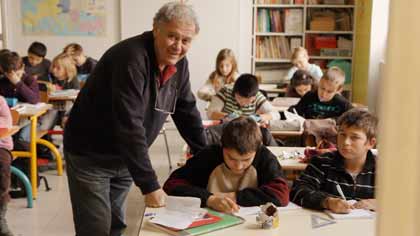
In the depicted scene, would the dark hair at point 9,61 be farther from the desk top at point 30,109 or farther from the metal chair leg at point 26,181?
the metal chair leg at point 26,181

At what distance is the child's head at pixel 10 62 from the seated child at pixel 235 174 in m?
3.01

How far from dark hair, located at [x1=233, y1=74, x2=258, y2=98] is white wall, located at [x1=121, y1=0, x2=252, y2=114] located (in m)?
3.63

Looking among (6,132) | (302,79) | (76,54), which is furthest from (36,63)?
(302,79)

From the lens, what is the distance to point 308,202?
88.4 inches

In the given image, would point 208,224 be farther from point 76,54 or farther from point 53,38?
point 53,38

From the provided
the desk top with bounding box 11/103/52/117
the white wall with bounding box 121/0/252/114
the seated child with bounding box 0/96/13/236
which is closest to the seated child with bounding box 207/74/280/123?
the desk top with bounding box 11/103/52/117

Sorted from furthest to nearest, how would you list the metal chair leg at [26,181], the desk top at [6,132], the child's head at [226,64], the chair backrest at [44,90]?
the child's head at [226,64], the chair backrest at [44,90], the metal chair leg at [26,181], the desk top at [6,132]

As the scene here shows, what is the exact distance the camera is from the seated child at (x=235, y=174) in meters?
2.26

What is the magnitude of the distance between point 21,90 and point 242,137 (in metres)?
3.27

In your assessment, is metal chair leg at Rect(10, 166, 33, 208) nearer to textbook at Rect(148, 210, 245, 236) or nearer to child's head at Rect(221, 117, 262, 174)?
child's head at Rect(221, 117, 262, 174)

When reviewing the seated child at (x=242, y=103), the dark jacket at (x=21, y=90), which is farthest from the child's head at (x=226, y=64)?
the dark jacket at (x=21, y=90)

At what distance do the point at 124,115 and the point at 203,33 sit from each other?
241 inches

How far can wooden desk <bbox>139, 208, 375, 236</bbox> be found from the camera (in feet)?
6.45

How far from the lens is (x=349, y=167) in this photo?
2.42 metres
